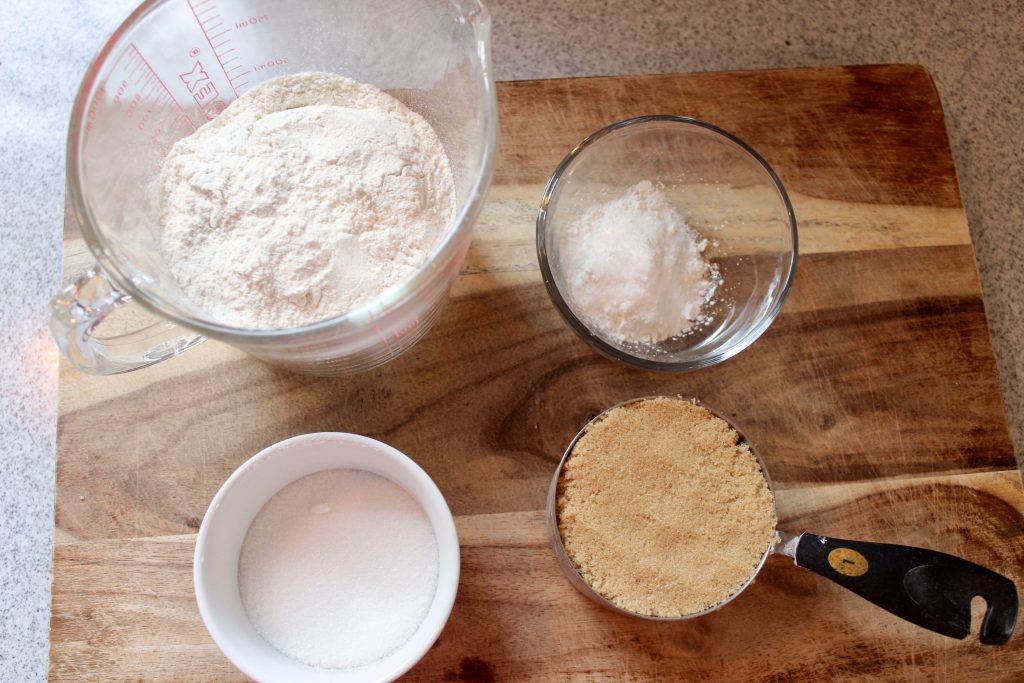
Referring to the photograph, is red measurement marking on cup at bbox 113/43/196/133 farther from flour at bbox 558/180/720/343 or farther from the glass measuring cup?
flour at bbox 558/180/720/343

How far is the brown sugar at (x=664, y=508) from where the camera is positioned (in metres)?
0.84

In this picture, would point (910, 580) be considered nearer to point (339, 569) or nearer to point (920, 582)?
point (920, 582)

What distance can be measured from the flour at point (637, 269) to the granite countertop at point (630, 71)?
0.89 ft

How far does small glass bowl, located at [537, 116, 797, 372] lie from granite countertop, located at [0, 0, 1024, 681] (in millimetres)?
206

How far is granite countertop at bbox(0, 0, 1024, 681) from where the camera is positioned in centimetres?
101

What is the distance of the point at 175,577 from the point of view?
87cm

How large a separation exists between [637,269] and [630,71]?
356mm

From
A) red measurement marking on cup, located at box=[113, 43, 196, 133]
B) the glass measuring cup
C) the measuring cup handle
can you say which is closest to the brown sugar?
the glass measuring cup

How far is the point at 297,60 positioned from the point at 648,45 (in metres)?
0.51

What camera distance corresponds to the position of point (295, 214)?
0.74 meters

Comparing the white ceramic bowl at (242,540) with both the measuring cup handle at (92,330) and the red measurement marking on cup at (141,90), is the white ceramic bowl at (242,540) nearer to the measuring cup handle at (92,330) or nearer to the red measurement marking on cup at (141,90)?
the measuring cup handle at (92,330)

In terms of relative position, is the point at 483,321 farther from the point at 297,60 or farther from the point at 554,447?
the point at 297,60

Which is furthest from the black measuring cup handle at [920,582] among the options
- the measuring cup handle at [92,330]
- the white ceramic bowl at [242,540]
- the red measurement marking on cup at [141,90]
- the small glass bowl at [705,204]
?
the red measurement marking on cup at [141,90]

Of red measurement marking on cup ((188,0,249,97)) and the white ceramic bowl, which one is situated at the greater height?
red measurement marking on cup ((188,0,249,97))
